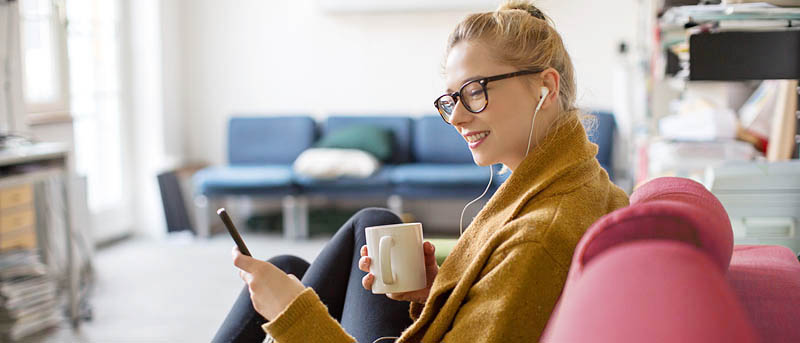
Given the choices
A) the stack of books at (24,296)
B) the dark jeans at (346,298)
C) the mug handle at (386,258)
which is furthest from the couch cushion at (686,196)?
the stack of books at (24,296)

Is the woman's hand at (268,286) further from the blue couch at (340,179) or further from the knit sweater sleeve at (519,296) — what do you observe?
the blue couch at (340,179)

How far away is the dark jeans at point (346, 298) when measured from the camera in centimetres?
152

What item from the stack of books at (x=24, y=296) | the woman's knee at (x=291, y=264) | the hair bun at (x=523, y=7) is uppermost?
the hair bun at (x=523, y=7)

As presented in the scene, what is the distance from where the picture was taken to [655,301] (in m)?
0.64

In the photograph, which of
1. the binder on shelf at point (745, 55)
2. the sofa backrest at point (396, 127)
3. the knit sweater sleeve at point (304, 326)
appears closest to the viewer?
the knit sweater sleeve at point (304, 326)

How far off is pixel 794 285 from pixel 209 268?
3.46 meters

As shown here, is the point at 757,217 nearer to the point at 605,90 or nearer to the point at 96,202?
the point at 605,90

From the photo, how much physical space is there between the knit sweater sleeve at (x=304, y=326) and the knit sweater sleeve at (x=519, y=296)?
220 mm

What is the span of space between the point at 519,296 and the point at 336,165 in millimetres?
3784

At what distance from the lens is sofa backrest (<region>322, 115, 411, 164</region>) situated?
5.16m

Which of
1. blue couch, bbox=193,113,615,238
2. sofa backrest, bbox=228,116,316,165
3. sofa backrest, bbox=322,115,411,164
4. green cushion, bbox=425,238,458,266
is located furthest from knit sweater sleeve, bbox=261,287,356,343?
sofa backrest, bbox=228,116,316,165

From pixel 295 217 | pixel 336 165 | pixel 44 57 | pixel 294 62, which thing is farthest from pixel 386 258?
pixel 294 62

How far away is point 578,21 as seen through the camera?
16.6ft

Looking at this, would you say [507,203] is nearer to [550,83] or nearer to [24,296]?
[550,83]
